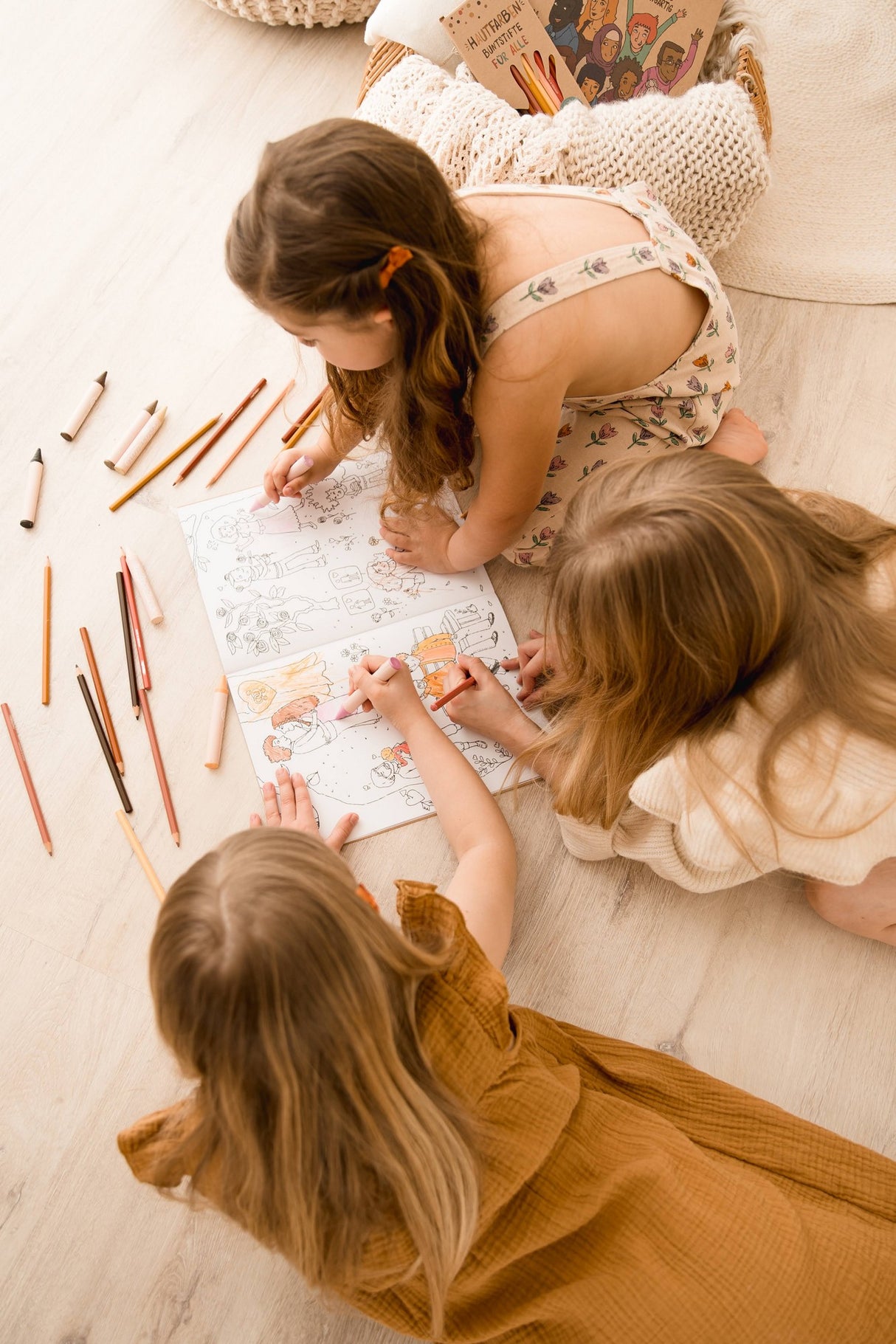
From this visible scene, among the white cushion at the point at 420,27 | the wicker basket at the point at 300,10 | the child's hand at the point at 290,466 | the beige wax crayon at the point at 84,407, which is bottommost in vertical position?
the child's hand at the point at 290,466

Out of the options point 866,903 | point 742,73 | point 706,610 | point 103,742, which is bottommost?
point 866,903

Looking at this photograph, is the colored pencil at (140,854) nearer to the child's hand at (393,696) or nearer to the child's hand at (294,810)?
the child's hand at (294,810)

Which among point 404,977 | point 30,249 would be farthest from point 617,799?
point 30,249

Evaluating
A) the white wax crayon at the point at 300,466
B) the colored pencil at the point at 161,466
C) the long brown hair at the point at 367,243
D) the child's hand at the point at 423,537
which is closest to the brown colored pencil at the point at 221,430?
the colored pencil at the point at 161,466

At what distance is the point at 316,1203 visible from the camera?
→ 57cm

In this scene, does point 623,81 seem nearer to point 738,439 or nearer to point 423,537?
point 738,439

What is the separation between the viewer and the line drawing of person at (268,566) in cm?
100

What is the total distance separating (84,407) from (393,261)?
1.79ft

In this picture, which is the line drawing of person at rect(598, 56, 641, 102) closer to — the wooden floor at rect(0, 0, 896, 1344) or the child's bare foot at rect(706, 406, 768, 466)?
the wooden floor at rect(0, 0, 896, 1344)

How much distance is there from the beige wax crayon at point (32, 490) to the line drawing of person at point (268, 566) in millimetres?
230

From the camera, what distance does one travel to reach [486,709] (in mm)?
923

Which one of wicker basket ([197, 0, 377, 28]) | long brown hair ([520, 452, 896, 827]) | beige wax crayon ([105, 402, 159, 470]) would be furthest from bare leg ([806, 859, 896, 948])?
wicker basket ([197, 0, 377, 28])

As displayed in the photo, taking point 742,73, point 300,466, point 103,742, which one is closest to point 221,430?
point 300,466

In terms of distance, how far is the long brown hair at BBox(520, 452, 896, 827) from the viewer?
658 millimetres
